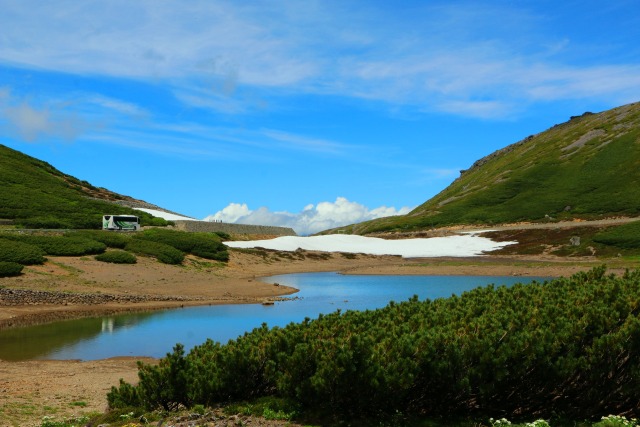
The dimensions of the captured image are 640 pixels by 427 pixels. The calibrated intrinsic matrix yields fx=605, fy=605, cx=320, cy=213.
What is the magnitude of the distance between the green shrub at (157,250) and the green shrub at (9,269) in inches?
559

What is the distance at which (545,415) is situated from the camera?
1256 centimetres

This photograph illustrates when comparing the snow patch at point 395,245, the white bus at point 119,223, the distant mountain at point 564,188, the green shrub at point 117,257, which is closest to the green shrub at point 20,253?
the green shrub at point 117,257

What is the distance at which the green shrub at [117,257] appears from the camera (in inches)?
2041

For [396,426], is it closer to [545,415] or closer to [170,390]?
[545,415]

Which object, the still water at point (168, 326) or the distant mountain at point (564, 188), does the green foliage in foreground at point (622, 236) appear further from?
the still water at point (168, 326)

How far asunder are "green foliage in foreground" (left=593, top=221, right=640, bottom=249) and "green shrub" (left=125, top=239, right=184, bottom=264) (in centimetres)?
5798

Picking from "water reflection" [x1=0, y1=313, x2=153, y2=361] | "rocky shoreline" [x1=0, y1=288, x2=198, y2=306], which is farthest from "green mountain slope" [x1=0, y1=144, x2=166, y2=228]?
"water reflection" [x1=0, y1=313, x2=153, y2=361]

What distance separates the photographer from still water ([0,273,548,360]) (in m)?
26.7

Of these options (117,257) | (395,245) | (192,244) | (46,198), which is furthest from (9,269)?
(395,245)

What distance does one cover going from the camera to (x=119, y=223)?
8275 centimetres

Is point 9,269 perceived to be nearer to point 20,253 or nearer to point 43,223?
point 20,253

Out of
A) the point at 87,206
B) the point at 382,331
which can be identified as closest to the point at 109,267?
the point at 382,331

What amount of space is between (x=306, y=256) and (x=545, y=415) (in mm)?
74009

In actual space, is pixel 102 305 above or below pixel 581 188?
below
